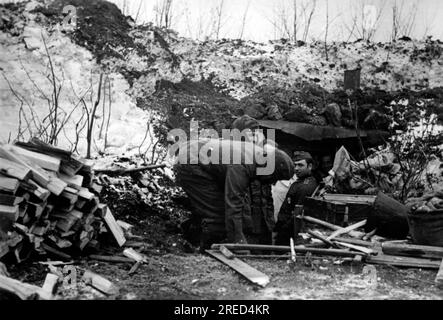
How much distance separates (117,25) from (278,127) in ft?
19.9

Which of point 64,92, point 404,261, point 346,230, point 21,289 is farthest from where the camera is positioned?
point 64,92

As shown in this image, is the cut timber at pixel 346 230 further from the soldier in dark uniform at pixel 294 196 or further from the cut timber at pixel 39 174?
the cut timber at pixel 39 174

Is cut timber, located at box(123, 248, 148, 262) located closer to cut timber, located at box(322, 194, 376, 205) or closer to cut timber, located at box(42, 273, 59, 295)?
cut timber, located at box(42, 273, 59, 295)

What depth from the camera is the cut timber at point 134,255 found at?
14.4 ft

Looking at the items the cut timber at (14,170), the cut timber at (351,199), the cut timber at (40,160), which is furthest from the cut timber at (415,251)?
A: the cut timber at (14,170)

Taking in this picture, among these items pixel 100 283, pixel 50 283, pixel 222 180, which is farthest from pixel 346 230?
pixel 50 283

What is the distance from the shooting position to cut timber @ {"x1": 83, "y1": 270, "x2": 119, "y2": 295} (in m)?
3.44

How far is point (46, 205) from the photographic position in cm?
412

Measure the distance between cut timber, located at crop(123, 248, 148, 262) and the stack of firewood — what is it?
35cm

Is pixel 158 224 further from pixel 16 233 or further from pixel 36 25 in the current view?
pixel 36 25

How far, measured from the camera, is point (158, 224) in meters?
6.10

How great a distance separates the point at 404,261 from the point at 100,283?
3021 millimetres

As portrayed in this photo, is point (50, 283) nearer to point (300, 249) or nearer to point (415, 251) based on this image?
point (300, 249)

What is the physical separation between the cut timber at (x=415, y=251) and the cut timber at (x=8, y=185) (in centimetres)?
383
